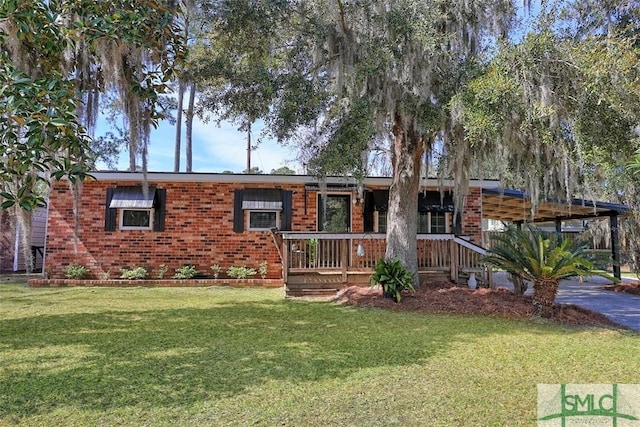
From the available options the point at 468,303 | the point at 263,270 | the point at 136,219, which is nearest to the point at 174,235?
the point at 136,219

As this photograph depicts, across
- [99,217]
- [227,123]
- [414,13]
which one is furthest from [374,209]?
[99,217]

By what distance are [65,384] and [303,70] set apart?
5739 mm

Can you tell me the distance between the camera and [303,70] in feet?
23.8

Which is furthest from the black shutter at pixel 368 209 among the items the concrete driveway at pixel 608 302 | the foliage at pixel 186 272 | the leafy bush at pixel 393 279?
the foliage at pixel 186 272

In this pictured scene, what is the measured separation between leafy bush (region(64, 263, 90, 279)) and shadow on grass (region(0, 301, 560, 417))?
14.0 feet

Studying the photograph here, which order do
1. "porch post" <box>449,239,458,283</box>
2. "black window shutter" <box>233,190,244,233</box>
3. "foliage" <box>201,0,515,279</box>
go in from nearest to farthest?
"foliage" <box>201,0,515,279</box> < "porch post" <box>449,239,458,283</box> < "black window shutter" <box>233,190,244,233</box>

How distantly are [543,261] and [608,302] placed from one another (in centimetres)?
332

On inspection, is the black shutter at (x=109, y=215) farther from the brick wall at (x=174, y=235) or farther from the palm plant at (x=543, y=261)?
the palm plant at (x=543, y=261)

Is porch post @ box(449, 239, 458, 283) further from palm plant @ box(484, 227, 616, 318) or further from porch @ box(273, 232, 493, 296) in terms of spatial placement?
palm plant @ box(484, 227, 616, 318)

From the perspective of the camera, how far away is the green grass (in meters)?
2.74

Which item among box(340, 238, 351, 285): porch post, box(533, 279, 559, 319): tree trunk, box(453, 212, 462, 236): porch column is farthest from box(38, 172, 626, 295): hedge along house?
box(533, 279, 559, 319): tree trunk

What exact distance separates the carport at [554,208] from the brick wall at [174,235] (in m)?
4.36

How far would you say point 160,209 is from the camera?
10.2 m

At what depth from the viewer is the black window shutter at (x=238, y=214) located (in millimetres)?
10258
